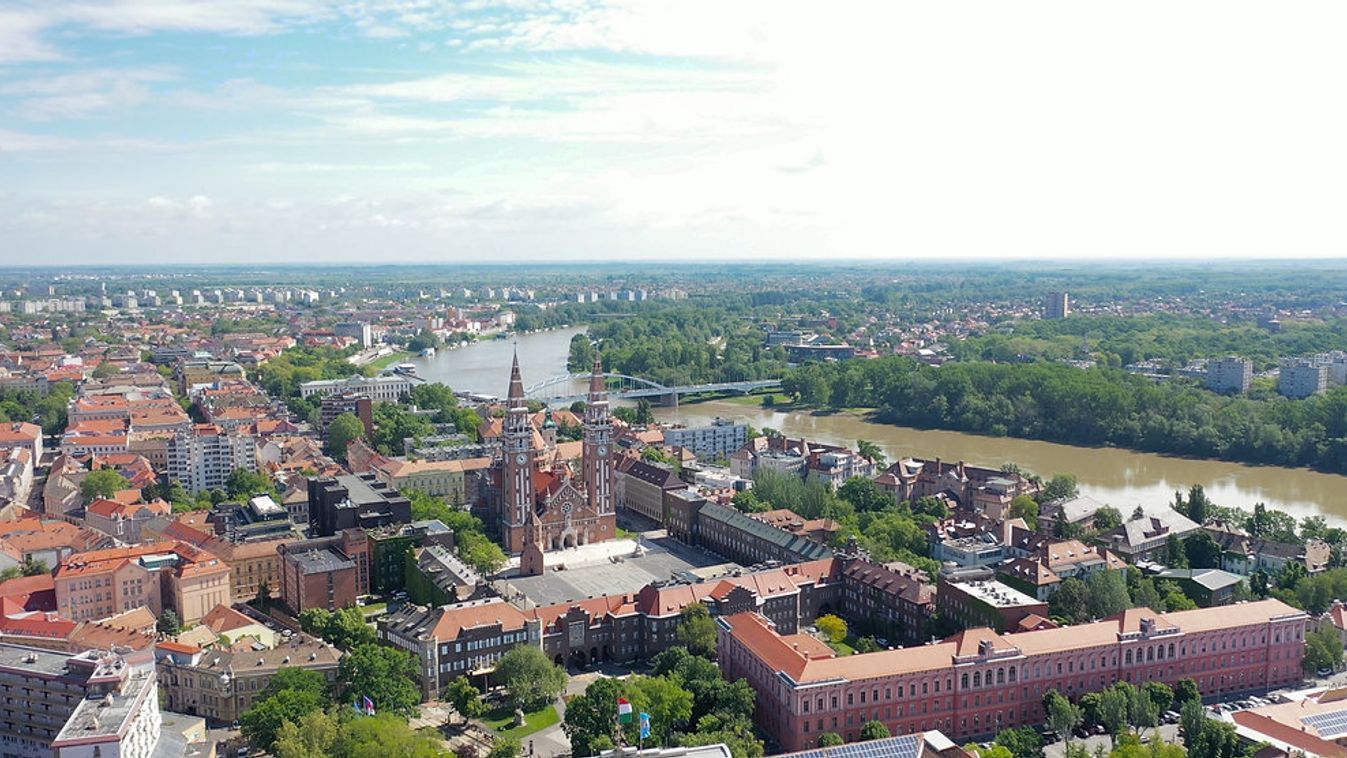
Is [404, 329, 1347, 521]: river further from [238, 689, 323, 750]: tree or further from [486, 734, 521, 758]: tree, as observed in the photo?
[238, 689, 323, 750]: tree

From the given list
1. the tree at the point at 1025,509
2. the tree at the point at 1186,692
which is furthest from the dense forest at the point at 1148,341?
the tree at the point at 1186,692

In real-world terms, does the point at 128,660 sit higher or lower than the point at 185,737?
higher

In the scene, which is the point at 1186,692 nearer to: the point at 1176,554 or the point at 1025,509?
the point at 1176,554

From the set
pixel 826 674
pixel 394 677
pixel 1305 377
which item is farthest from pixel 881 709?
pixel 1305 377

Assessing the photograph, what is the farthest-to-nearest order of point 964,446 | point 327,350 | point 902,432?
point 327,350 → point 902,432 → point 964,446

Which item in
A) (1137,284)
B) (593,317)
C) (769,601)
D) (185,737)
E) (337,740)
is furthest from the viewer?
(1137,284)

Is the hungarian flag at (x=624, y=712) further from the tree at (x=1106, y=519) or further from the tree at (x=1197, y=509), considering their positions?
the tree at (x=1197, y=509)

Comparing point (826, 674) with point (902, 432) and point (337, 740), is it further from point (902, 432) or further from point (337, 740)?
point (902, 432)
